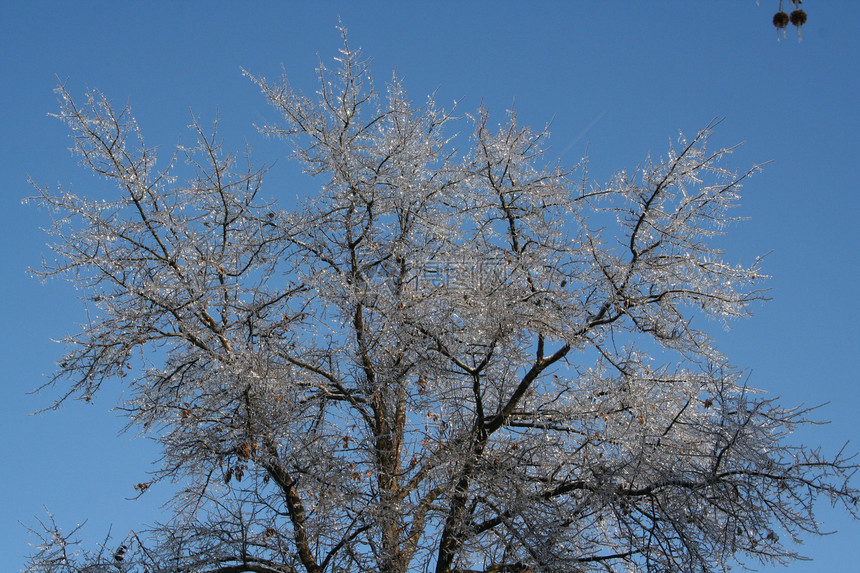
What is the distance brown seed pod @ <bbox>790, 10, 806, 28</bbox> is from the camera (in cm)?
392

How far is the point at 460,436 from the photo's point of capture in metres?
6.30

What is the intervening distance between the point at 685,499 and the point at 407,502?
2168 millimetres

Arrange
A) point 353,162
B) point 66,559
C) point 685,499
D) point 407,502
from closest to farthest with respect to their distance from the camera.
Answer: point 685,499
point 407,502
point 66,559
point 353,162

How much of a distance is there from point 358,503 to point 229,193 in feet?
10.8

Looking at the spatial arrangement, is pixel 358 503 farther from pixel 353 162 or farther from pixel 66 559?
pixel 353 162

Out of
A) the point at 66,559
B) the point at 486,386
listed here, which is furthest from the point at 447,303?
the point at 66,559

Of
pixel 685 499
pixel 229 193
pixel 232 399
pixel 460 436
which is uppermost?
pixel 229 193

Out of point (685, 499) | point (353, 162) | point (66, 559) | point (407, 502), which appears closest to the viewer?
point (685, 499)

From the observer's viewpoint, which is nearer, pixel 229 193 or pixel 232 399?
pixel 232 399

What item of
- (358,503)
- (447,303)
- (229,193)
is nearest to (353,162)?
(229,193)

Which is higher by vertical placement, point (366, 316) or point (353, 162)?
point (353, 162)

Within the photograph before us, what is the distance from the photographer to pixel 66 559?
266 inches

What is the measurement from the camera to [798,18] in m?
3.93

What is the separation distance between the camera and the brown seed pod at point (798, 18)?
12.8 feet
